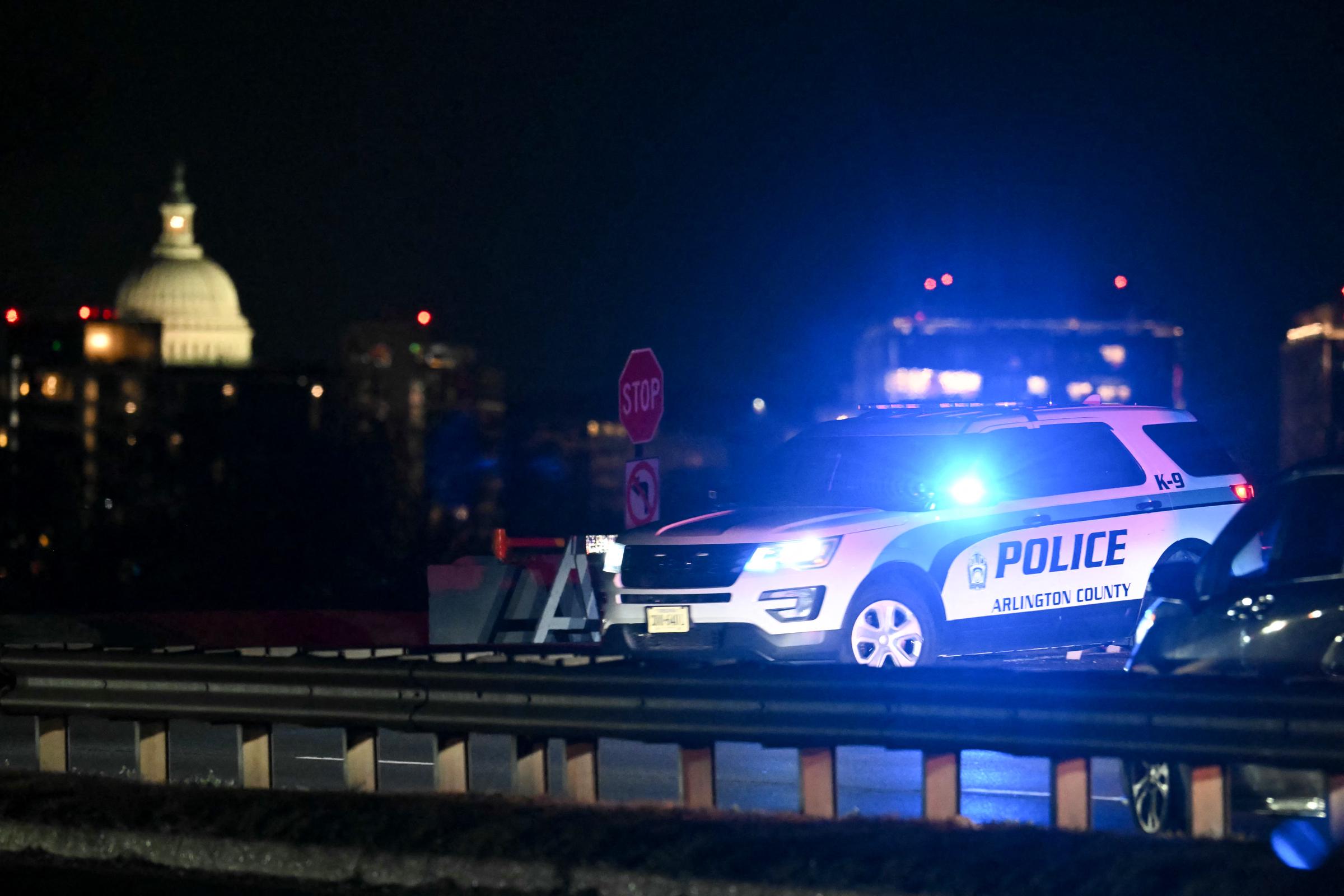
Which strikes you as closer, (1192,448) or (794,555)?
(794,555)

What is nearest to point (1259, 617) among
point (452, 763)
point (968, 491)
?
point (452, 763)

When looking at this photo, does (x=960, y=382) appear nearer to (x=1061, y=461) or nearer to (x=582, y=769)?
(x=1061, y=461)

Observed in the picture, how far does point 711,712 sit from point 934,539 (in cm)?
436

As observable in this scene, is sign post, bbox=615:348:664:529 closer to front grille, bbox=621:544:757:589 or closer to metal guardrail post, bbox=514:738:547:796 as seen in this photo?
front grille, bbox=621:544:757:589

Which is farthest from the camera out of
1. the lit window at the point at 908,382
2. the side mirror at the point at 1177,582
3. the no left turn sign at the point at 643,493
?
the lit window at the point at 908,382

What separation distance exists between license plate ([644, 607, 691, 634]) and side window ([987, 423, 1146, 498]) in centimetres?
226

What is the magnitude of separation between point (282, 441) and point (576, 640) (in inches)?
4797

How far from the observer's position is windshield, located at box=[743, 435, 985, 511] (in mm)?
13023

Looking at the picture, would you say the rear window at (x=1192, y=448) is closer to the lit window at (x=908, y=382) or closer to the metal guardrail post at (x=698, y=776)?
the metal guardrail post at (x=698, y=776)

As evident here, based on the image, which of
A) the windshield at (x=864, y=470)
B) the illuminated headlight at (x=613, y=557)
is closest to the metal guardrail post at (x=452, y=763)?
the illuminated headlight at (x=613, y=557)

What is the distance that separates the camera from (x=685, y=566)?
41.4 feet

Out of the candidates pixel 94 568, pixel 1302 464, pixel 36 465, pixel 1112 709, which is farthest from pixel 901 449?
pixel 36 465

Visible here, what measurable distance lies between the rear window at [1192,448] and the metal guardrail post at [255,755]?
6.77 m

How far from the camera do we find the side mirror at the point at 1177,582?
8.61 m
